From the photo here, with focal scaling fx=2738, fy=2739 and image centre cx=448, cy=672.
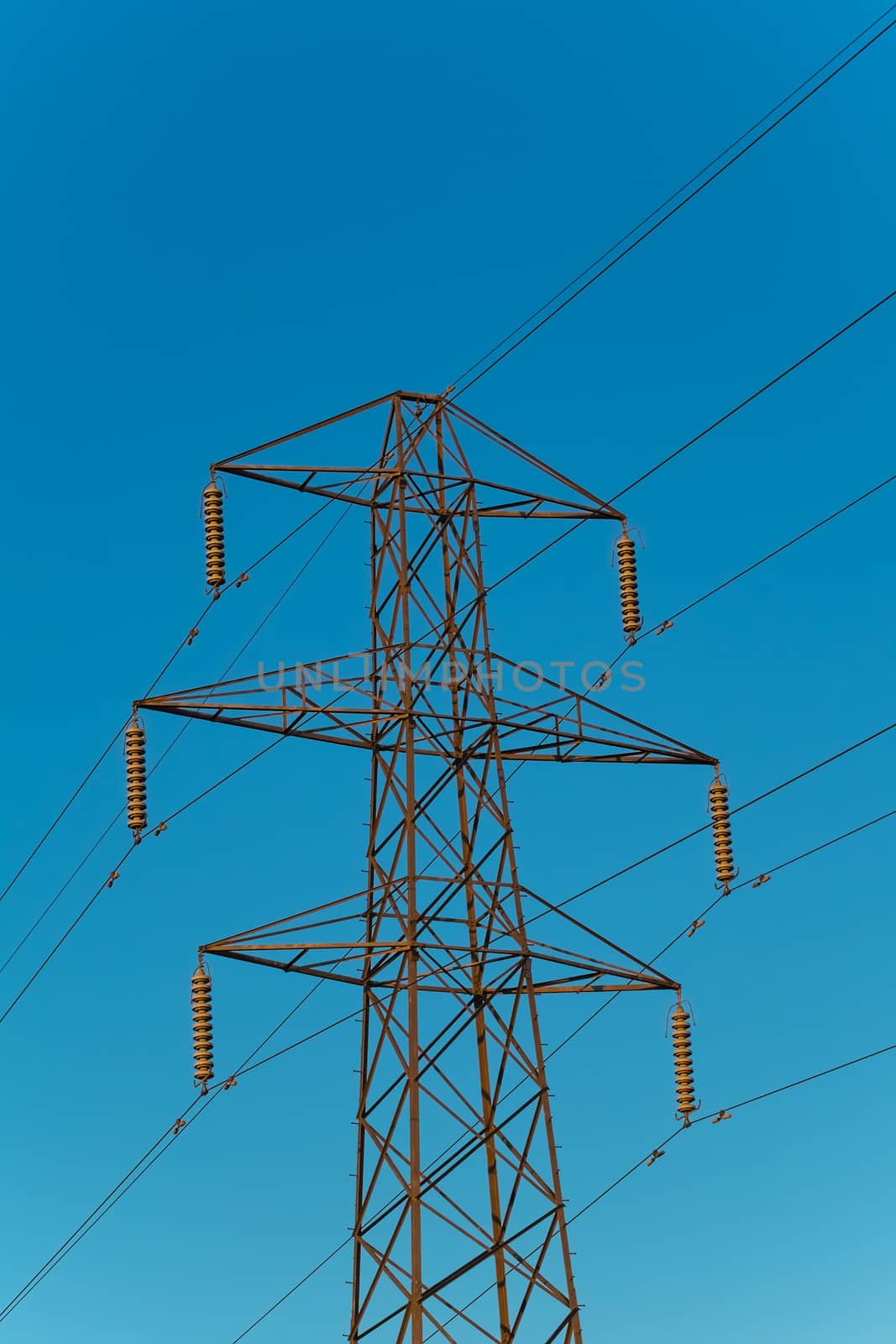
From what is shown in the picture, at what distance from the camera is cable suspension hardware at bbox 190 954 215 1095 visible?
1695 inches

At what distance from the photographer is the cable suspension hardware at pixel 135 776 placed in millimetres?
43969

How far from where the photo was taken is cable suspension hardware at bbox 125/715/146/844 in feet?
144

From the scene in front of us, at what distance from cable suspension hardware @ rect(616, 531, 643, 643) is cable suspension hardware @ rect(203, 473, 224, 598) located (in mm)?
6689

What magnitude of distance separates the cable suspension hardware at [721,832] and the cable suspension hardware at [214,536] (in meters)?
8.89

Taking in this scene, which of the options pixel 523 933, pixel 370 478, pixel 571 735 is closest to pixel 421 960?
pixel 523 933

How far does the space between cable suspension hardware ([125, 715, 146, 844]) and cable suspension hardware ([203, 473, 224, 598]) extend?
2.68m

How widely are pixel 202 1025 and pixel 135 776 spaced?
13.5 ft

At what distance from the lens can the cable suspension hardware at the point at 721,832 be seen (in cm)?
4484

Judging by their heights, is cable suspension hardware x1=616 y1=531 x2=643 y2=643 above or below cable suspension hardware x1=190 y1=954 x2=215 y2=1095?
above

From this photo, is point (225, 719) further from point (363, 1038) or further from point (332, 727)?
point (363, 1038)

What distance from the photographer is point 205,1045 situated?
43.4m

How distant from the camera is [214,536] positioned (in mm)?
45438

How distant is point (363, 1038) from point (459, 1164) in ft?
9.21

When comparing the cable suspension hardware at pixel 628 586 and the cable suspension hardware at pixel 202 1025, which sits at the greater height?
the cable suspension hardware at pixel 628 586
